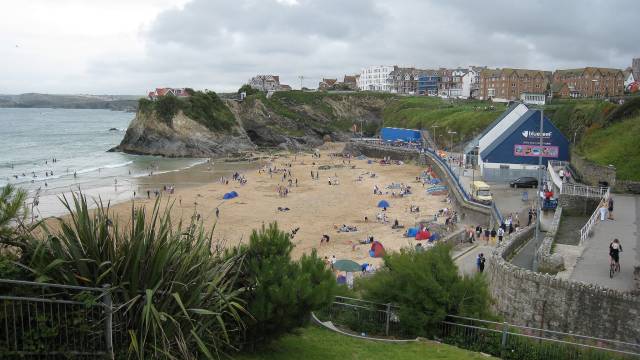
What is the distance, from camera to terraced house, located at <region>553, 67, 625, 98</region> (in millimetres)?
93375

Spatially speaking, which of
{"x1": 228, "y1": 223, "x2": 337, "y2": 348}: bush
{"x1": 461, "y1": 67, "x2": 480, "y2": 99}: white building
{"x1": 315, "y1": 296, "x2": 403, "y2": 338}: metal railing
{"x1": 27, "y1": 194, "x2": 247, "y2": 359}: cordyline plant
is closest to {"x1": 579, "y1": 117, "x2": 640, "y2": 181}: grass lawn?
{"x1": 315, "y1": 296, "x2": 403, "y2": 338}: metal railing

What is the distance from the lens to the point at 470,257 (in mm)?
21234

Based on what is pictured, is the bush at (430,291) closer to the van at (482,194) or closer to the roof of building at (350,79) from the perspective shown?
the van at (482,194)

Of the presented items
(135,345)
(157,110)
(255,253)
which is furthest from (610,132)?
(157,110)

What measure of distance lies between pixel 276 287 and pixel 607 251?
486 inches

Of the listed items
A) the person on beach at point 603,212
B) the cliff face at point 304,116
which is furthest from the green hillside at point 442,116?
the person on beach at point 603,212

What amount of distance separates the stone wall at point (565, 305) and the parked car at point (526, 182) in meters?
22.5

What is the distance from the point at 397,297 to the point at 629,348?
5.18m

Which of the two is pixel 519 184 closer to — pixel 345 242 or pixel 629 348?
pixel 345 242

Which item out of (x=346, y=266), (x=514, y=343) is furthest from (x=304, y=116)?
(x=514, y=343)

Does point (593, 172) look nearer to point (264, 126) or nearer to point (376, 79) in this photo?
point (264, 126)

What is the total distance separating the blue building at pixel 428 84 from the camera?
6097 inches

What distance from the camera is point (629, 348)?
11.4 meters

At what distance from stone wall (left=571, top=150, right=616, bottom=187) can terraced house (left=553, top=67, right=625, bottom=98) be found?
68348 millimetres
